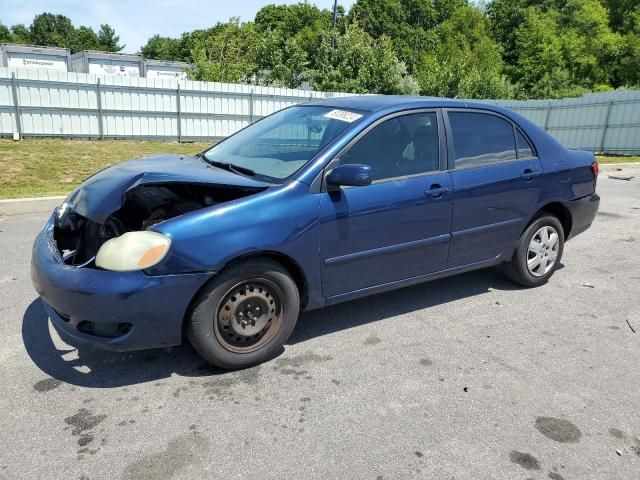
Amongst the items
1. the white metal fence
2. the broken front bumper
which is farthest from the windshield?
the white metal fence

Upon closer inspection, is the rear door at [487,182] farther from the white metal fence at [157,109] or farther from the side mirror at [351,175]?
the white metal fence at [157,109]

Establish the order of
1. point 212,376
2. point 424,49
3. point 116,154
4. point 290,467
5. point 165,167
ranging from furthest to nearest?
1. point 424,49
2. point 116,154
3. point 165,167
4. point 212,376
5. point 290,467

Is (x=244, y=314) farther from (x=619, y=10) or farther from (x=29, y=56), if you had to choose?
(x=619, y=10)

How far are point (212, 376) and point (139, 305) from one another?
2.22 ft

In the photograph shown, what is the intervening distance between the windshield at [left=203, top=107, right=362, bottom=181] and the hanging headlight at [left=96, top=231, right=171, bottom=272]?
899mm

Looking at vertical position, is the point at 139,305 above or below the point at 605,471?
above

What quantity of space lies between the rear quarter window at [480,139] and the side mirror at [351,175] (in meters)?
1.10

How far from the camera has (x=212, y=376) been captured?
3.15 m

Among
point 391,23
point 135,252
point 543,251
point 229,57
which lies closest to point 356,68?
point 229,57

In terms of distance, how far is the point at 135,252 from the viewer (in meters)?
2.82

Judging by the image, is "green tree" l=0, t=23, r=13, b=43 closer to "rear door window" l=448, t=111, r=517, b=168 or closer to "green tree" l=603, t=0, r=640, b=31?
"green tree" l=603, t=0, r=640, b=31

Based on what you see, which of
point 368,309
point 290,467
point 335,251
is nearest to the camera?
point 290,467

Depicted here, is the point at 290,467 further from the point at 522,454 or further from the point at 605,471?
the point at 605,471

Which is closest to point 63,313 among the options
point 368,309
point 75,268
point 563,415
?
point 75,268
